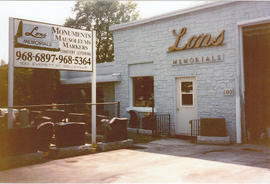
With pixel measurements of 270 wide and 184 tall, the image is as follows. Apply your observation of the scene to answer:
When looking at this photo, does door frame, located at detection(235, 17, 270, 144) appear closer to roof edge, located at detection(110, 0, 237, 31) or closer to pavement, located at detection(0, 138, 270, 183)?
pavement, located at detection(0, 138, 270, 183)

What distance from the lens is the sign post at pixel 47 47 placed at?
25.3ft

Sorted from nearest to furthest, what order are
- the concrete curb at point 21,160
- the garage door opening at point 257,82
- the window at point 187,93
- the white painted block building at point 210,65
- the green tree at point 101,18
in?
the concrete curb at point 21,160 < the white painted block building at point 210,65 < the garage door opening at point 257,82 < the window at point 187,93 < the green tree at point 101,18

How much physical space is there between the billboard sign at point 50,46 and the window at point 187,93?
4285 mm

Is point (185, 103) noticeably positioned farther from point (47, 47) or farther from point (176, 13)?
point (47, 47)

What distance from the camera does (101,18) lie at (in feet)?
103

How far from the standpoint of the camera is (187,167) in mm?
6477

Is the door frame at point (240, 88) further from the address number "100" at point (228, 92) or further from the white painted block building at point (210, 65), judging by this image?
the address number "100" at point (228, 92)

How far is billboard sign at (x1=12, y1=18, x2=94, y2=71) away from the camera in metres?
7.82

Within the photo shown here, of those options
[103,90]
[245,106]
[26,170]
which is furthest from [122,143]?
[103,90]

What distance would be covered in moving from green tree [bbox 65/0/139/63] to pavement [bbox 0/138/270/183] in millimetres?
24502

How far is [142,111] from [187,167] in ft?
22.4

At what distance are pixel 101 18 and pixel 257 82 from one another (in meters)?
23.9

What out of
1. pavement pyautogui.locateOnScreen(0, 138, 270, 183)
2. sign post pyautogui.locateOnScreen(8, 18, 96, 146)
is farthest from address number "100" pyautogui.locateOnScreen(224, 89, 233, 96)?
sign post pyautogui.locateOnScreen(8, 18, 96, 146)

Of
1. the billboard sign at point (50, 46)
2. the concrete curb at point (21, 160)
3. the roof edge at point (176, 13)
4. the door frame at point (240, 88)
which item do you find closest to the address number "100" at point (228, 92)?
the door frame at point (240, 88)
